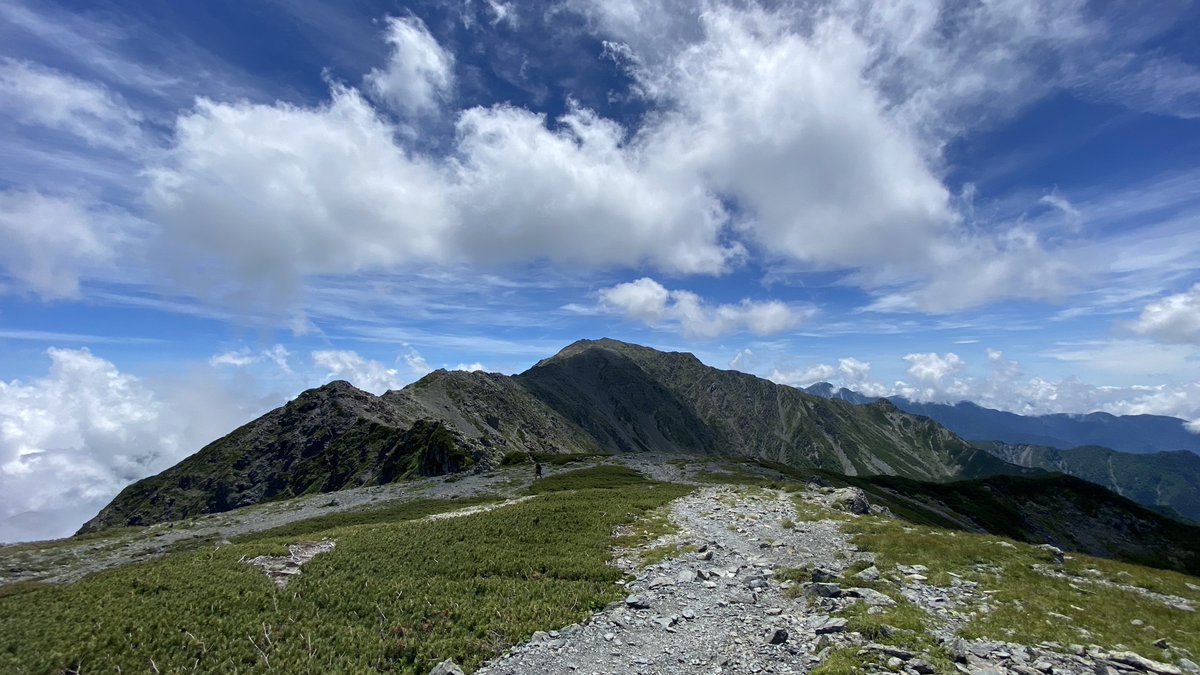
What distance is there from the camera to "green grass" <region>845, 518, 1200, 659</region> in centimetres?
1750

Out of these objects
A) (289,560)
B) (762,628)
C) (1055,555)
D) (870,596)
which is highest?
(289,560)

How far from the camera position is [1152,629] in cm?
1844

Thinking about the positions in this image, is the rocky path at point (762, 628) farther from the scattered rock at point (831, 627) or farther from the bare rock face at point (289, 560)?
the bare rock face at point (289, 560)

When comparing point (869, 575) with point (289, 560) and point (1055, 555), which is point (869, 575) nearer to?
point (1055, 555)

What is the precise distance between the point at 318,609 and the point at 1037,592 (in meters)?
30.4

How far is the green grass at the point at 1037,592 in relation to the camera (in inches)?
689

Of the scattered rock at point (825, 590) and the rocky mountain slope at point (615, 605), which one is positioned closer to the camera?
the rocky mountain slope at point (615, 605)

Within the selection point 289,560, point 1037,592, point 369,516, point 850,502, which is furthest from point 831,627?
point 369,516

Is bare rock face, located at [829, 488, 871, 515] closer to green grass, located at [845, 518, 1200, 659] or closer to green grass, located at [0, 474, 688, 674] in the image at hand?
green grass, located at [845, 518, 1200, 659]

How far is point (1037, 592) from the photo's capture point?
22.3 m

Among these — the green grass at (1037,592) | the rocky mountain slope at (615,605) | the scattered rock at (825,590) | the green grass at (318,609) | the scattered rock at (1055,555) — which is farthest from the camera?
the scattered rock at (1055,555)

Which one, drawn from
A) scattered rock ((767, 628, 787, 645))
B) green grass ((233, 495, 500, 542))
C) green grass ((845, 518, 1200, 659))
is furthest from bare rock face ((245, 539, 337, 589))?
green grass ((845, 518, 1200, 659))

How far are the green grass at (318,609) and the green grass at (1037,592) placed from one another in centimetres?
1516

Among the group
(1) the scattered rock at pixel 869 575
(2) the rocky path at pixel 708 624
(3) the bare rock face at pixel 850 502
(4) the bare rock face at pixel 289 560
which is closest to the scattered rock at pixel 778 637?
(2) the rocky path at pixel 708 624
